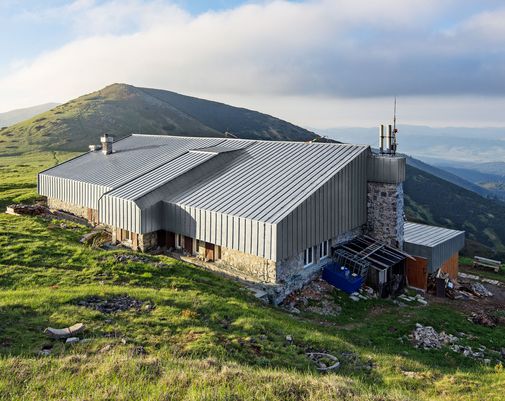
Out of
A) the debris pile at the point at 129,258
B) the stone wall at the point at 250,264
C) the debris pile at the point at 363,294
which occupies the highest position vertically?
the debris pile at the point at 129,258

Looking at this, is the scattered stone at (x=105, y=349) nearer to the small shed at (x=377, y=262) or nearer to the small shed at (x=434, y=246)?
the small shed at (x=377, y=262)

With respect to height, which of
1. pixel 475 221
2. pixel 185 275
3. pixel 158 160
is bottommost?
pixel 475 221

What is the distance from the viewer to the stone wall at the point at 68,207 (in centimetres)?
3247

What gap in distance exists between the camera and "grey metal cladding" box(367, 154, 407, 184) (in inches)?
1046

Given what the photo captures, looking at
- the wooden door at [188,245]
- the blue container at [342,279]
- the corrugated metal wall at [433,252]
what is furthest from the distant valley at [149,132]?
the blue container at [342,279]

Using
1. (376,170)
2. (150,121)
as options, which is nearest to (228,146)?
(376,170)

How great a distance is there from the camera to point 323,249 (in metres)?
24.7

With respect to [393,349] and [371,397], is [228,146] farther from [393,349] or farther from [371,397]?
[371,397]

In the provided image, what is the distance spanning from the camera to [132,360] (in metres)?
10.4

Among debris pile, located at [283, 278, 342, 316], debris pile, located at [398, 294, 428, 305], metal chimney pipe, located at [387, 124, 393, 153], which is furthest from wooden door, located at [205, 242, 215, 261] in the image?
metal chimney pipe, located at [387, 124, 393, 153]

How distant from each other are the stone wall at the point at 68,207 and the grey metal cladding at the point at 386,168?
70.1 feet

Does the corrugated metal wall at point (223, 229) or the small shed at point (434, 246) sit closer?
the corrugated metal wall at point (223, 229)

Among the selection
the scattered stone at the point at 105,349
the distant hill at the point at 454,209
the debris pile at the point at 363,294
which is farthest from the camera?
the distant hill at the point at 454,209

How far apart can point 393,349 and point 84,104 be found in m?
157
